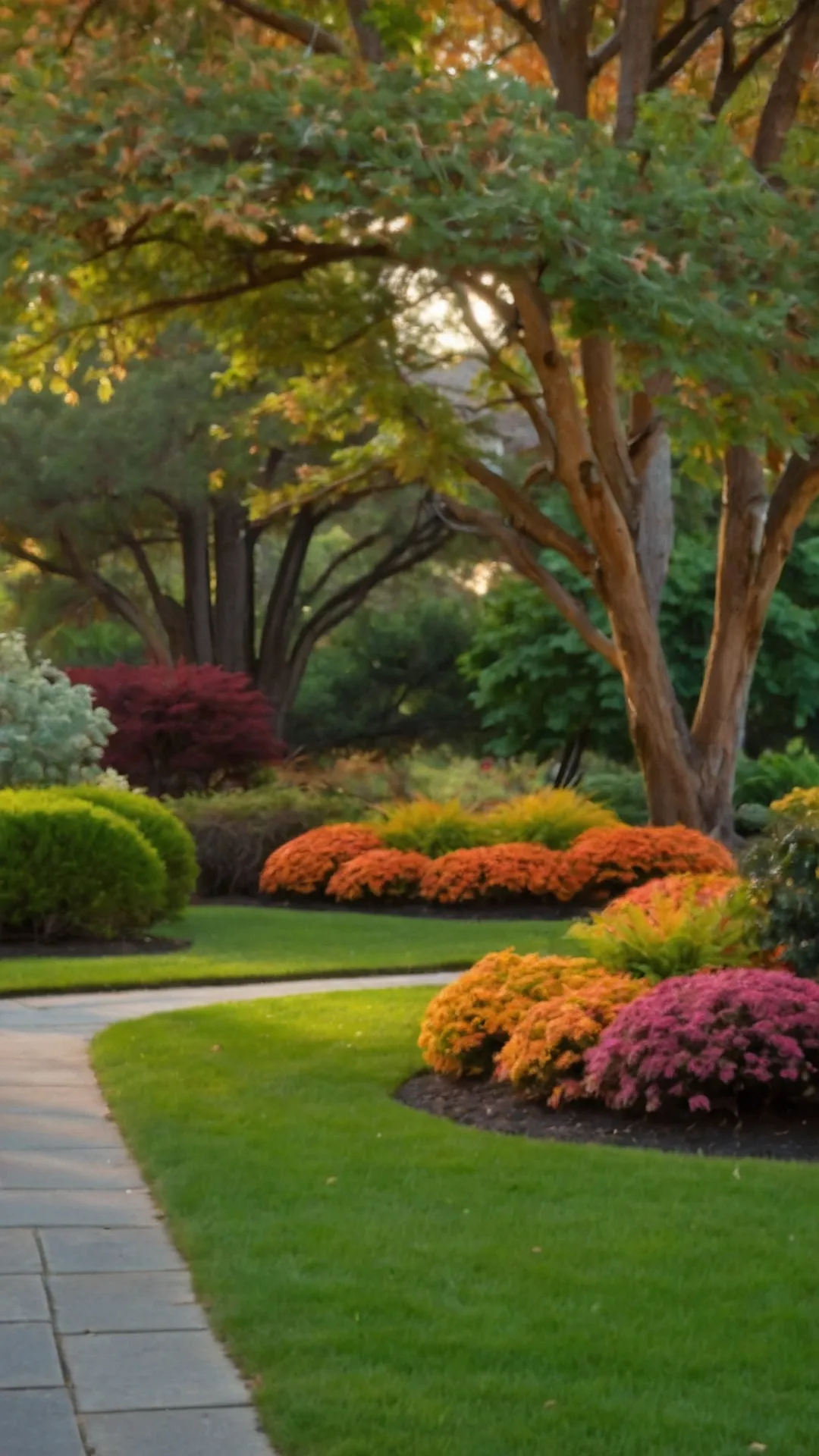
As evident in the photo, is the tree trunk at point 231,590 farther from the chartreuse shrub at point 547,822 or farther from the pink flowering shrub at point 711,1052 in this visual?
the pink flowering shrub at point 711,1052

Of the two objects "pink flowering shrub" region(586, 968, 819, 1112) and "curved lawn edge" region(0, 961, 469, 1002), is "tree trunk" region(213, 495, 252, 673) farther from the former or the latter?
"pink flowering shrub" region(586, 968, 819, 1112)

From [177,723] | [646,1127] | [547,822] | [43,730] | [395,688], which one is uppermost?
[395,688]

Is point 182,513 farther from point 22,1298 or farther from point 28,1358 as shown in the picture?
point 28,1358

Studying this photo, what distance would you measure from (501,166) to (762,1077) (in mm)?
7208

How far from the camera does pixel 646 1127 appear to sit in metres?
6.68

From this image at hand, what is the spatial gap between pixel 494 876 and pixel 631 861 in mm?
1133

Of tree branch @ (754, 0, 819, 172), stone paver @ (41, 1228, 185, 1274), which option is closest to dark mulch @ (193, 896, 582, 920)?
tree branch @ (754, 0, 819, 172)

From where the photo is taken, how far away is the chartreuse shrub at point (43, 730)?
14773 mm

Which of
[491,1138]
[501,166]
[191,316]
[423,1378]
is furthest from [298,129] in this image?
[423,1378]

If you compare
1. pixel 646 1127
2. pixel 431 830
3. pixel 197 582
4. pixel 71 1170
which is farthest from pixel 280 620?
pixel 71 1170

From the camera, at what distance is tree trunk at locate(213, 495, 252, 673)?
27594 mm

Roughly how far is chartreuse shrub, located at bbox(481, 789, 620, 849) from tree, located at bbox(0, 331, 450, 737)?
17.7ft

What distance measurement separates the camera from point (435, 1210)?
5.45 m

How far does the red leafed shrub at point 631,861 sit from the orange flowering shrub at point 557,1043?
7.56 m
